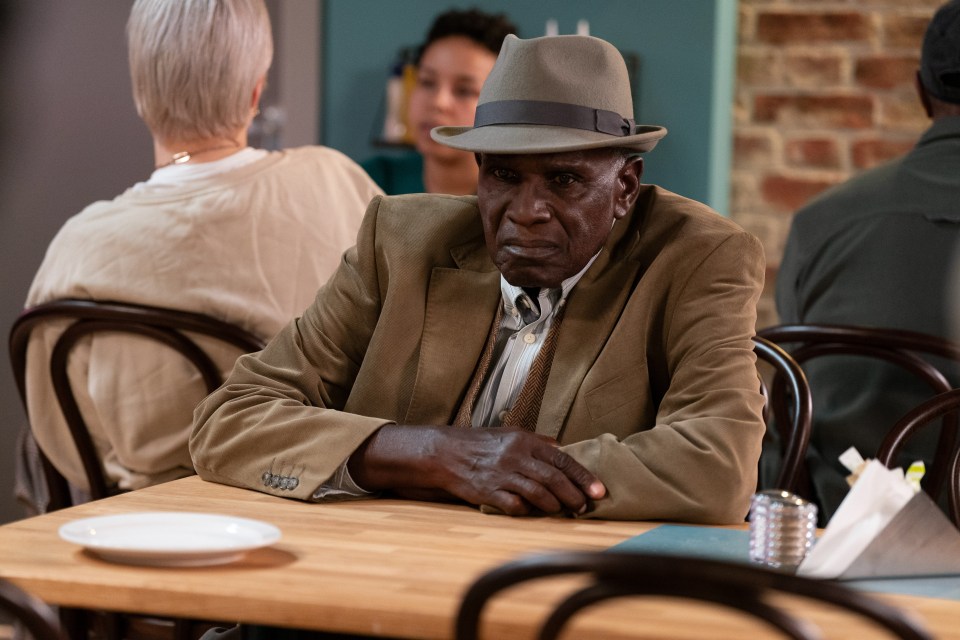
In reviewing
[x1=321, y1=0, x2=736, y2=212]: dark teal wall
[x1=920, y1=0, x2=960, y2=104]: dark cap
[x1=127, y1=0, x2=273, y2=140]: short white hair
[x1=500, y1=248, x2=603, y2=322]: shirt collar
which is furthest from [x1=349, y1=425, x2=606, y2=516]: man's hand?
[x1=321, y1=0, x2=736, y2=212]: dark teal wall

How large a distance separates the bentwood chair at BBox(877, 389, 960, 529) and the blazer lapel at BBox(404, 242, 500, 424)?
24.5 inches

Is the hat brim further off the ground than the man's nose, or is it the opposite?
the hat brim

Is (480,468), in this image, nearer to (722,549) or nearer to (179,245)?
(722,549)

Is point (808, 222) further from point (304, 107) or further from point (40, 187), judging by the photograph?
point (40, 187)

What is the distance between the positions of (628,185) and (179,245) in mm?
904

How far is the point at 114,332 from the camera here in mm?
2461

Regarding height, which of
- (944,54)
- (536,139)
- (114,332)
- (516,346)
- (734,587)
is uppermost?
(944,54)

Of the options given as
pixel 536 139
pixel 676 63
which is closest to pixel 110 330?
pixel 536 139

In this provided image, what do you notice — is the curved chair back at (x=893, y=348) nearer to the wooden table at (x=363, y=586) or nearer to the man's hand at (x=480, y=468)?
the man's hand at (x=480, y=468)

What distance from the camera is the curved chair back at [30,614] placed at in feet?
3.38

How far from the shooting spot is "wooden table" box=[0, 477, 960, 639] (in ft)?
3.93

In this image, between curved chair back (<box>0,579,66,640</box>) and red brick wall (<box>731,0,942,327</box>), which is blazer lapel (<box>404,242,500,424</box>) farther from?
red brick wall (<box>731,0,942,327</box>)

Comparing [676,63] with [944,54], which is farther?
[676,63]

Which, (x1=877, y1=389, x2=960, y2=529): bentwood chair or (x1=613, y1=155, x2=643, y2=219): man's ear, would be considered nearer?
(x1=877, y1=389, x2=960, y2=529): bentwood chair
